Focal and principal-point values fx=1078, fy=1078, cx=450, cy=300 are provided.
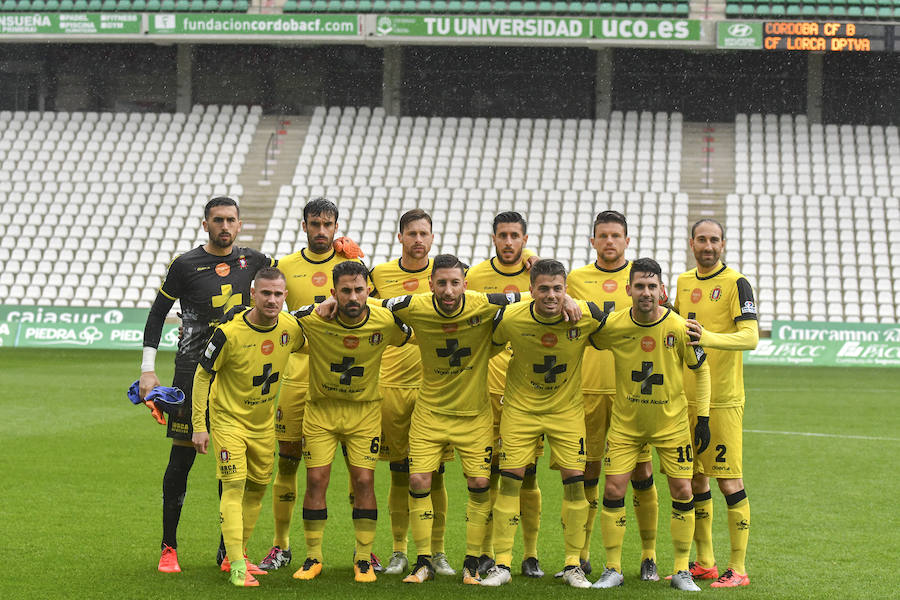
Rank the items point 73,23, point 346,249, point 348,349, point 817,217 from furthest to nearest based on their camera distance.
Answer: point 73,23 → point 817,217 → point 346,249 → point 348,349

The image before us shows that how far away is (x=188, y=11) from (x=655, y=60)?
12.5 meters

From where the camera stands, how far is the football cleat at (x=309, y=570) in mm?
5828

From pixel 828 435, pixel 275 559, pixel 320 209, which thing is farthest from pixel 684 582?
pixel 828 435

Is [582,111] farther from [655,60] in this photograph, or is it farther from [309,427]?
[309,427]

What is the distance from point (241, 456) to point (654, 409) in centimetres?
224

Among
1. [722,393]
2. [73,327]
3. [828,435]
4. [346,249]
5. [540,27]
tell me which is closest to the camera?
[722,393]

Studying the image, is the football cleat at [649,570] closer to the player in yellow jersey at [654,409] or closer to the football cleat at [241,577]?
the player in yellow jersey at [654,409]

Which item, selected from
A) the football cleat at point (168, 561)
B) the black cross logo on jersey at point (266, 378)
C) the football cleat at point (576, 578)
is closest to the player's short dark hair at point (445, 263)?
the black cross logo on jersey at point (266, 378)

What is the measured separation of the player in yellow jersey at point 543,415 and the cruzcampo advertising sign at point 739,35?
21735 mm

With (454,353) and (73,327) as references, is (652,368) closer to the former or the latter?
(454,353)

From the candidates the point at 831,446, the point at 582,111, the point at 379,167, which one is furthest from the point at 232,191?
the point at 831,446

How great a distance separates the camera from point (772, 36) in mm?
25828

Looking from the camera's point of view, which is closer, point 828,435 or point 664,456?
point 664,456

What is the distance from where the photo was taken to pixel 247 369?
5.85m
